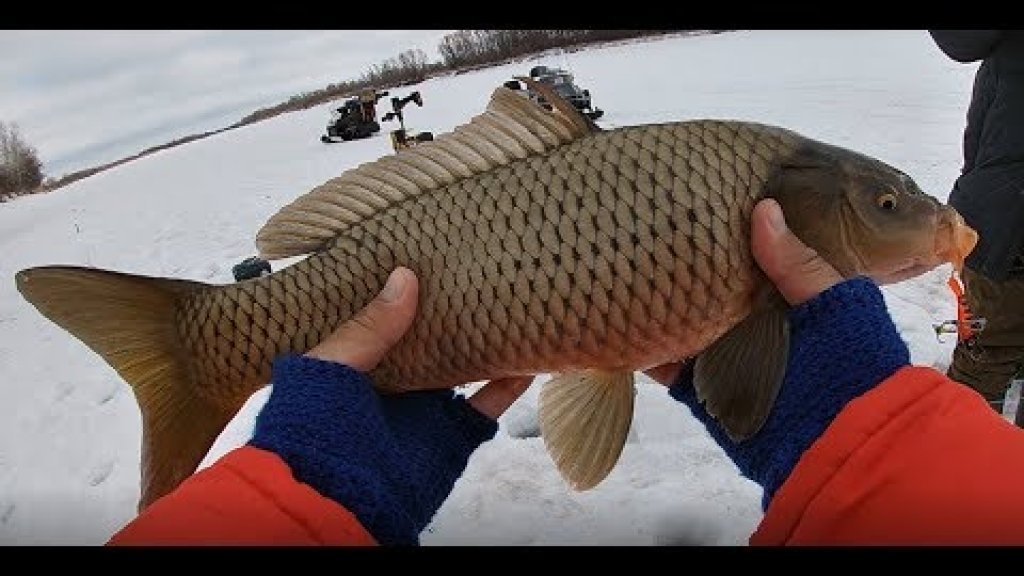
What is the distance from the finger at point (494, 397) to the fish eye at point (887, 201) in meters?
0.80

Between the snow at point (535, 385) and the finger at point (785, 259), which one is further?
the snow at point (535, 385)

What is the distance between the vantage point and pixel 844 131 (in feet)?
24.1

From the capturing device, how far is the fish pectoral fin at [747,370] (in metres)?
1.39

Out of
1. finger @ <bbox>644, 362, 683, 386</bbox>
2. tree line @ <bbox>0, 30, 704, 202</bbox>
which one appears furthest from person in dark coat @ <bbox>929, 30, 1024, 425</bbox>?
tree line @ <bbox>0, 30, 704, 202</bbox>

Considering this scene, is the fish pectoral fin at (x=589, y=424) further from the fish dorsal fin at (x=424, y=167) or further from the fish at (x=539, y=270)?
the fish dorsal fin at (x=424, y=167)

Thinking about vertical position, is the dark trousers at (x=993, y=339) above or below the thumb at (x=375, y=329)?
below

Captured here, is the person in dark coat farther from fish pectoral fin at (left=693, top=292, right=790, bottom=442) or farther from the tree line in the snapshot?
the tree line

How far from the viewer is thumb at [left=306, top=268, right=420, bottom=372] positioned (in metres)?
1.39

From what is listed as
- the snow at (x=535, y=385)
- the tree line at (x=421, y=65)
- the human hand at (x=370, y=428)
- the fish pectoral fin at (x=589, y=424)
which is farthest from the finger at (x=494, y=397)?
the tree line at (x=421, y=65)

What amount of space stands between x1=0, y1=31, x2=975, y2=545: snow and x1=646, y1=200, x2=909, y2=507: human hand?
3.84 ft

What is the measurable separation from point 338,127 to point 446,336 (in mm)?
15066

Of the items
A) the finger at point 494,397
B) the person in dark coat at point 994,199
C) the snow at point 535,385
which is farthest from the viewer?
the snow at point 535,385
